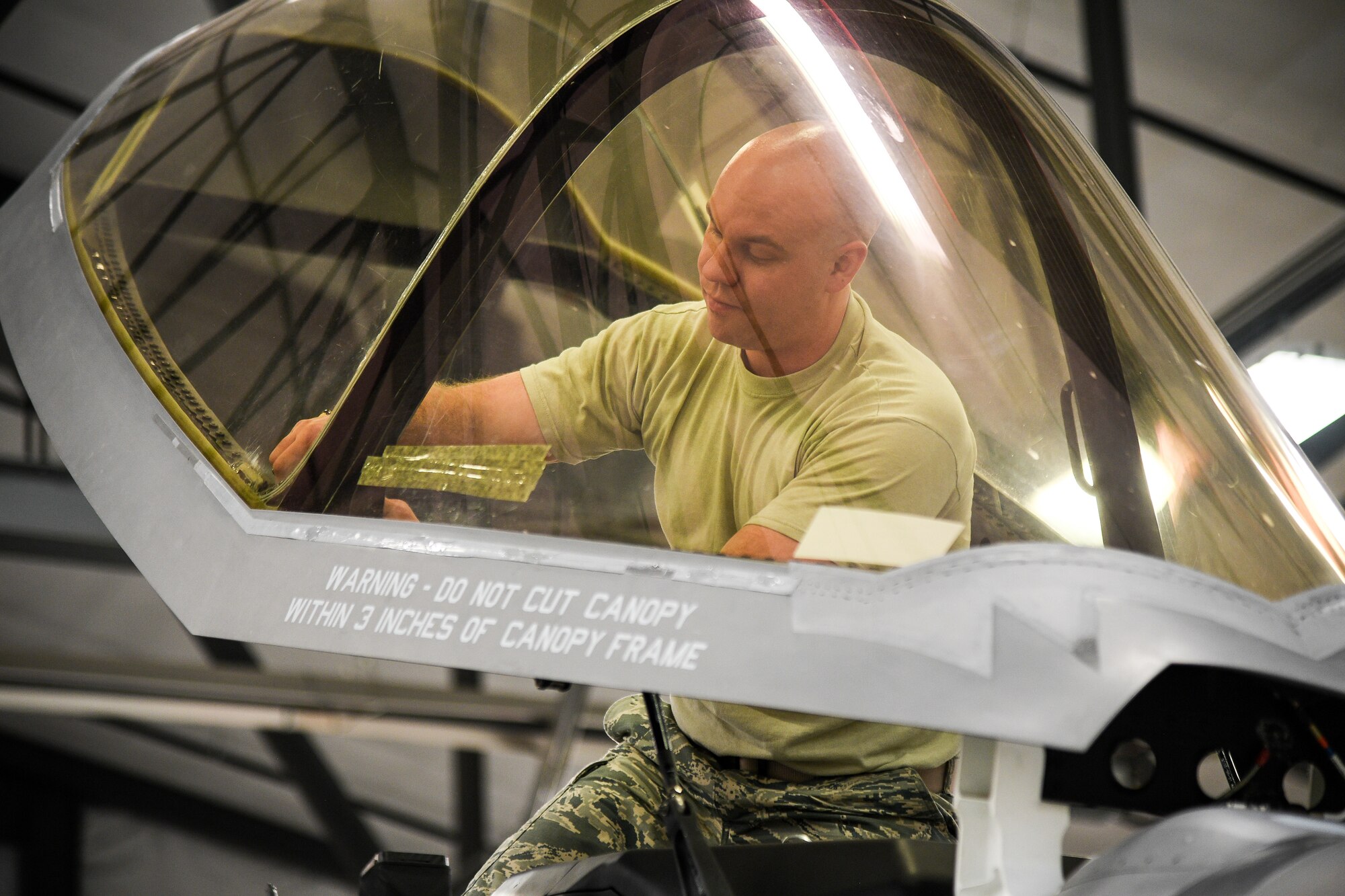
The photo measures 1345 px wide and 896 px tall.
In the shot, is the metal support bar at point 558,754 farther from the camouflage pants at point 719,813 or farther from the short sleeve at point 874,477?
the short sleeve at point 874,477

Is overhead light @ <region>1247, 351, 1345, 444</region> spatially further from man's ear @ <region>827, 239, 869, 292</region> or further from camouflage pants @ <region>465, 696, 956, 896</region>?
man's ear @ <region>827, 239, 869, 292</region>

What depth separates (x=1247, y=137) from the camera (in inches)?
319

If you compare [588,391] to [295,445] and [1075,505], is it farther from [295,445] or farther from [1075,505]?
[1075,505]

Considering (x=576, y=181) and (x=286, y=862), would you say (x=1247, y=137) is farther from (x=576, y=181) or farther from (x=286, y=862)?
(x=286, y=862)

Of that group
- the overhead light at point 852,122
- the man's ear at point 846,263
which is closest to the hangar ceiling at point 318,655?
the overhead light at point 852,122

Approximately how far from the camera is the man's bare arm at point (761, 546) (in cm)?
109

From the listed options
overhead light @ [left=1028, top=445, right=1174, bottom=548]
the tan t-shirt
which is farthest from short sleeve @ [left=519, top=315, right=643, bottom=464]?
overhead light @ [left=1028, top=445, right=1174, bottom=548]

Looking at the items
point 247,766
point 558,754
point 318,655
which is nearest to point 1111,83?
point 558,754

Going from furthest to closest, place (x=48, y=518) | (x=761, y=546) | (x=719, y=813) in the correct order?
(x=48, y=518), (x=719, y=813), (x=761, y=546)

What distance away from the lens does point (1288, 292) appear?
8.93 meters

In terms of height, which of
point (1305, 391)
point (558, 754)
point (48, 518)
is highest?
point (48, 518)

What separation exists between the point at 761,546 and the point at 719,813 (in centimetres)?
60

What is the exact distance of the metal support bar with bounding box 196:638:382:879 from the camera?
10.1 m

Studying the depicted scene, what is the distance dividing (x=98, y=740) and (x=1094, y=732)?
1132cm
